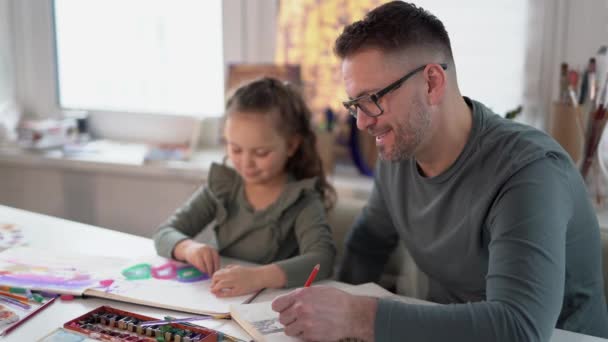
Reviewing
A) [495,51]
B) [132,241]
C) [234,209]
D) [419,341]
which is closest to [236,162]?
[234,209]

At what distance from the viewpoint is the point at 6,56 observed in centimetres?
257

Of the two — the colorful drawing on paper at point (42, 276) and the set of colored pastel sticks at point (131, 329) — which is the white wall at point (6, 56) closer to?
the colorful drawing on paper at point (42, 276)

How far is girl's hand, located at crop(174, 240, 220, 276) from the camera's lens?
1347 millimetres

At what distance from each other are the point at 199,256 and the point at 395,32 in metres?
0.60

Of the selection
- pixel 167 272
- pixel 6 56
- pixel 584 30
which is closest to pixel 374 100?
pixel 167 272

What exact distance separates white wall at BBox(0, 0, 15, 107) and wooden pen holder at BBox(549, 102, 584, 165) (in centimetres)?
204

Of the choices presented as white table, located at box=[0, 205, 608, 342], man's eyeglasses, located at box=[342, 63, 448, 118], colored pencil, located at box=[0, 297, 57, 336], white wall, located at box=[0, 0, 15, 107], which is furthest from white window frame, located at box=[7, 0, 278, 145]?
colored pencil, located at box=[0, 297, 57, 336]

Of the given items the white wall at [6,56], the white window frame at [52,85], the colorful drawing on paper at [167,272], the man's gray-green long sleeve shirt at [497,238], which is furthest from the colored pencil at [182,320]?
the white wall at [6,56]

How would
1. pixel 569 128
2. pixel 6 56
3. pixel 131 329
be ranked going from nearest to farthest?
pixel 131 329
pixel 569 128
pixel 6 56

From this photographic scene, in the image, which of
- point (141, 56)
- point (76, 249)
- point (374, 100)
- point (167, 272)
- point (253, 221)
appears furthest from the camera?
point (141, 56)

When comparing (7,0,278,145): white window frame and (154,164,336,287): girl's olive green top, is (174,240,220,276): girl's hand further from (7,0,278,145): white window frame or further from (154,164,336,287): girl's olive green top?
(7,0,278,145): white window frame

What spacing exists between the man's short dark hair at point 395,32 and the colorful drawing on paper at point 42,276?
2.20 feet

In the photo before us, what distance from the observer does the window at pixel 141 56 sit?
91.0 inches

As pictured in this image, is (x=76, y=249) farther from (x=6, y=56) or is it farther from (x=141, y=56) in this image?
(x=6, y=56)
